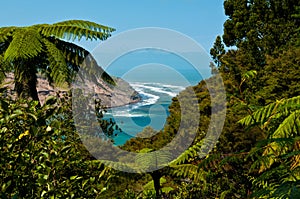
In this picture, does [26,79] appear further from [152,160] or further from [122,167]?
[152,160]

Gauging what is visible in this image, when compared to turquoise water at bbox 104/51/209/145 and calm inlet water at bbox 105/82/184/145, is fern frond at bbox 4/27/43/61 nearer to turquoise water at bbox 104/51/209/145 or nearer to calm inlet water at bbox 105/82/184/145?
turquoise water at bbox 104/51/209/145

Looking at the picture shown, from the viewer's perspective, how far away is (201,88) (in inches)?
566

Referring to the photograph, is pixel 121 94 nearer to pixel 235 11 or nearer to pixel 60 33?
pixel 60 33

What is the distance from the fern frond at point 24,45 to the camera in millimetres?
5598

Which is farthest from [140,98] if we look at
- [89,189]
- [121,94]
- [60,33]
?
[89,189]

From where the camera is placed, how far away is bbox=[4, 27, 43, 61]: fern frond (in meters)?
5.60

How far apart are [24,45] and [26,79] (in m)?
0.89

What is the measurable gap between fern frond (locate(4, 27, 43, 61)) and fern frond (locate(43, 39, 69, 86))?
0.16 m

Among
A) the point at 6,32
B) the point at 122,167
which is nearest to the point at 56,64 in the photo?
the point at 6,32

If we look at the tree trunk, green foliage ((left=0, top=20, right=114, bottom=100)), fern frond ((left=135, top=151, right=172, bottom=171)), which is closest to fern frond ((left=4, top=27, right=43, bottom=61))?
green foliage ((left=0, top=20, right=114, bottom=100))

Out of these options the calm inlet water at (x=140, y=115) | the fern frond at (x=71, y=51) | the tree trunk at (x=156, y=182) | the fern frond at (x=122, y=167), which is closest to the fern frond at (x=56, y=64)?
the fern frond at (x=71, y=51)

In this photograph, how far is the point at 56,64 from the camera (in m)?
6.27

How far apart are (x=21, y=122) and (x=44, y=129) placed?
29 centimetres

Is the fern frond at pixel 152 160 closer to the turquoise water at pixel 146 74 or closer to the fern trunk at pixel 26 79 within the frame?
the turquoise water at pixel 146 74
